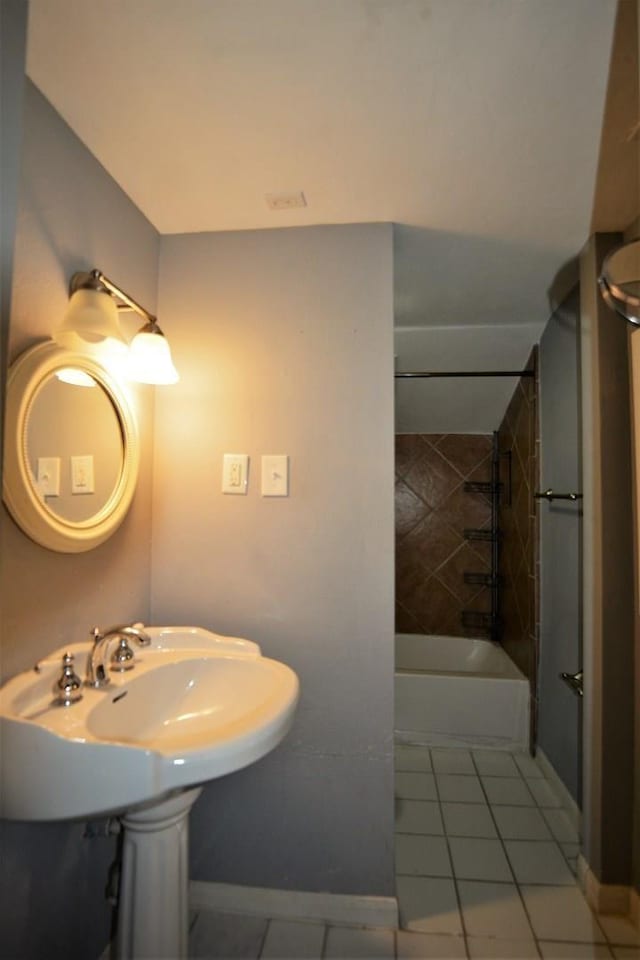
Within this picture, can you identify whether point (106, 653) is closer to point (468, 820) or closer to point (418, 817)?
point (418, 817)

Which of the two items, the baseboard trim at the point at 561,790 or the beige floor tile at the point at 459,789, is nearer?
the baseboard trim at the point at 561,790

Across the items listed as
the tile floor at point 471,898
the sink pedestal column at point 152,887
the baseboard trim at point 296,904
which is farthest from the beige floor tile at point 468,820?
the sink pedestal column at point 152,887

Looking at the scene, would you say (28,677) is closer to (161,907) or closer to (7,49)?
(161,907)

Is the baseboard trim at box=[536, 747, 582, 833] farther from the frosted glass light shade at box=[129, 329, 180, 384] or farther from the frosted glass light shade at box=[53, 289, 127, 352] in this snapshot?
the frosted glass light shade at box=[53, 289, 127, 352]

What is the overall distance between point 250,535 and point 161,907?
85 cm

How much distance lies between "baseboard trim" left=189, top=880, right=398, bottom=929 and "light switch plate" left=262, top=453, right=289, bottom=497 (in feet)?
3.92

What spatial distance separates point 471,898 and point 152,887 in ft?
3.47

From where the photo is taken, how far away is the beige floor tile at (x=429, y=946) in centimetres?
113

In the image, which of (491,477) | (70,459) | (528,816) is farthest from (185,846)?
(491,477)

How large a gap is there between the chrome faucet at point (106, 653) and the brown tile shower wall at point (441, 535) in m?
2.09

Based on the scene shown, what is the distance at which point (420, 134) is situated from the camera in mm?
997

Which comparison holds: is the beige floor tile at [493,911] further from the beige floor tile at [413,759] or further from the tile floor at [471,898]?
the beige floor tile at [413,759]

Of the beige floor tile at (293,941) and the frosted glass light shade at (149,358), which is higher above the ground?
the frosted glass light shade at (149,358)

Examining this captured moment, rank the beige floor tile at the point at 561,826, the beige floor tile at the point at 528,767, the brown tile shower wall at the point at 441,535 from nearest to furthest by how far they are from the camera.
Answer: the beige floor tile at the point at 561,826
the beige floor tile at the point at 528,767
the brown tile shower wall at the point at 441,535
